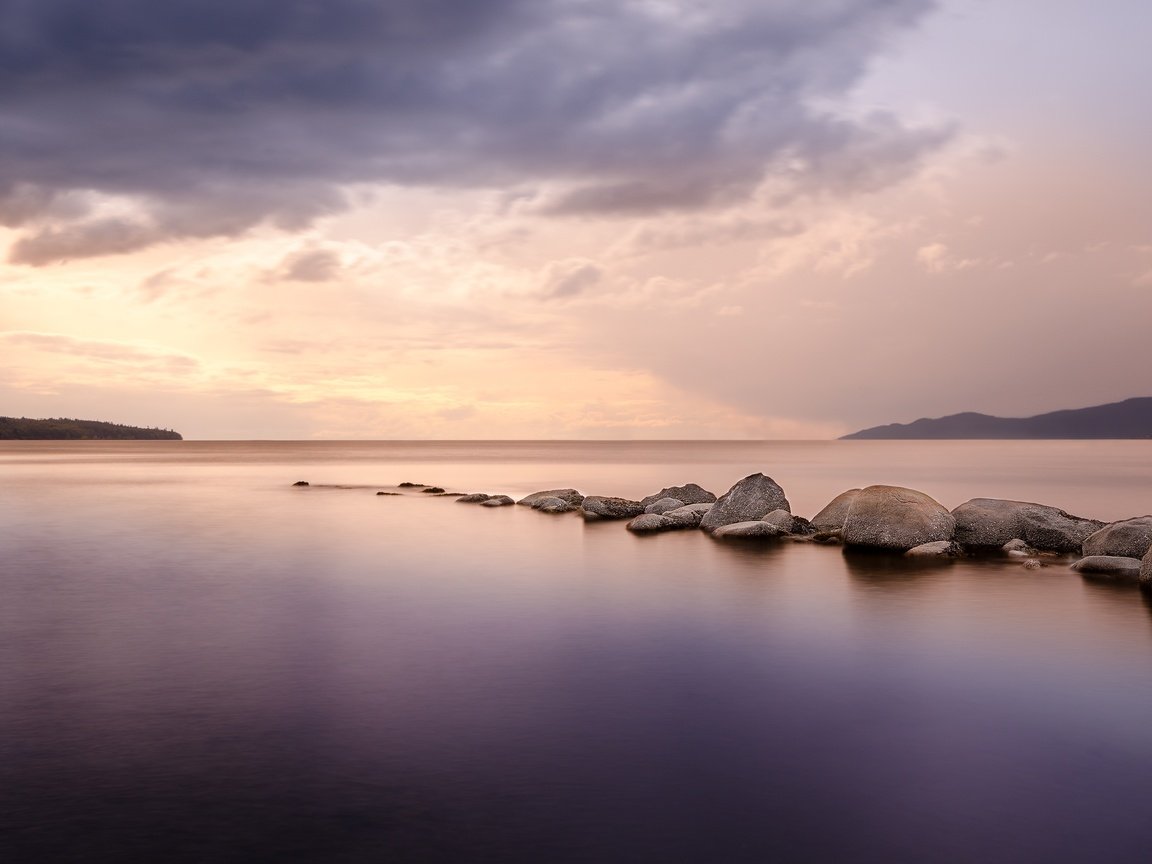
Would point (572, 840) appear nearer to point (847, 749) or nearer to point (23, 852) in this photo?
point (847, 749)

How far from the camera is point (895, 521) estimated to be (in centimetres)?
2520

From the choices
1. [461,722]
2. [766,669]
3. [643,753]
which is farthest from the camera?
[766,669]

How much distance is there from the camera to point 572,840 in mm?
7246

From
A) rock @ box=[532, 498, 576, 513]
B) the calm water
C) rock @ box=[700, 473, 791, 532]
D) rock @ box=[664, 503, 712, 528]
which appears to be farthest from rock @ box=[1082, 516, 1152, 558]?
rock @ box=[532, 498, 576, 513]

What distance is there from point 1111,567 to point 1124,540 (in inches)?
50.9

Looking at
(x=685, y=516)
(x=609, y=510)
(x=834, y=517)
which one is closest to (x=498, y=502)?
(x=609, y=510)

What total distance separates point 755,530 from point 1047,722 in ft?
59.5

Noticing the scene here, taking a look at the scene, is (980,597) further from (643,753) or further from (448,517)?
(448,517)

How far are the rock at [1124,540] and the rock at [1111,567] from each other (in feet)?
1.09

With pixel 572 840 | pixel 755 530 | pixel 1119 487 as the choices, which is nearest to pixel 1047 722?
pixel 572 840

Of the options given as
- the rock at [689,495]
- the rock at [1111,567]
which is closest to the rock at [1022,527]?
the rock at [1111,567]

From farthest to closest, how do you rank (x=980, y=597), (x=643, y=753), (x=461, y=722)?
1. (x=980, y=597)
2. (x=461, y=722)
3. (x=643, y=753)

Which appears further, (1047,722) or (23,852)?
(1047,722)

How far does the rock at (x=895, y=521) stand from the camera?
81.2ft
